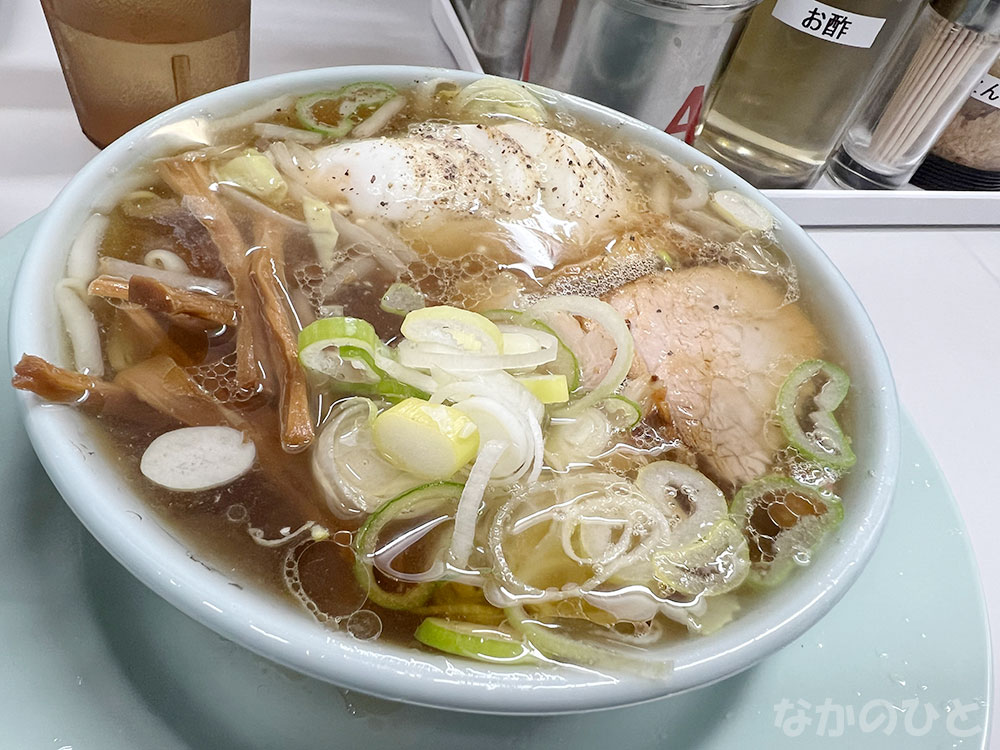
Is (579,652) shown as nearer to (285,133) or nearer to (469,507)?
(469,507)

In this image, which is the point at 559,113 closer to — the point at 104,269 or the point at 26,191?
the point at 104,269

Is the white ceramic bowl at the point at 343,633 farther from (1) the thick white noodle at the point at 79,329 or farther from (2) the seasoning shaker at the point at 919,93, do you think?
(2) the seasoning shaker at the point at 919,93

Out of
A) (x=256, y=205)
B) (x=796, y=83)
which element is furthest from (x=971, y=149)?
(x=256, y=205)

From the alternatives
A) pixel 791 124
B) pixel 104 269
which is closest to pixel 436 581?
pixel 104 269

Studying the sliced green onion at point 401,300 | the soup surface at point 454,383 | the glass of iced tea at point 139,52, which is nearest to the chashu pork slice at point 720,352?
the soup surface at point 454,383

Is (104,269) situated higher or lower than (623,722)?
higher

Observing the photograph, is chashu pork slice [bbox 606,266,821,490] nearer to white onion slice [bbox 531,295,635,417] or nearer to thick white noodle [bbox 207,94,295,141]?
white onion slice [bbox 531,295,635,417]
